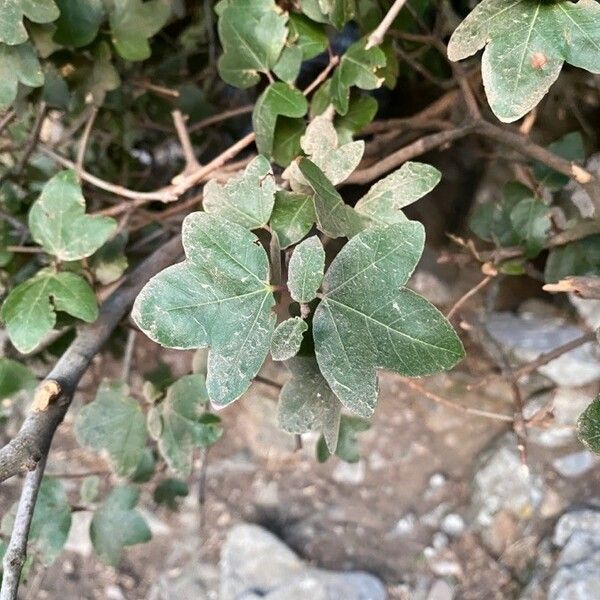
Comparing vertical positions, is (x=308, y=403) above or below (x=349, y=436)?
above

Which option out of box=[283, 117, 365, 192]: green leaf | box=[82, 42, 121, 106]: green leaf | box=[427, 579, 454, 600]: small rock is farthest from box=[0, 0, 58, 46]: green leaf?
box=[427, 579, 454, 600]: small rock

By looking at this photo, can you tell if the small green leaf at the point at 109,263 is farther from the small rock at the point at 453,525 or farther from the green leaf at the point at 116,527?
the small rock at the point at 453,525

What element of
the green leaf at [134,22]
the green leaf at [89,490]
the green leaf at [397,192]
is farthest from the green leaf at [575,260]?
the green leaf at [89,490]

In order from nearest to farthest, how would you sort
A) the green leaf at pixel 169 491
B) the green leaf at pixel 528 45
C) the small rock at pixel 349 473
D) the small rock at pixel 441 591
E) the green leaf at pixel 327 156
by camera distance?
1. the green leaf at pixel 528 45
2. the green leaf at pixel 327 156
3. the green leaf at pixel 169 491
4. the small rock at pixel 441 591
5. the small rock at pixel 349 473

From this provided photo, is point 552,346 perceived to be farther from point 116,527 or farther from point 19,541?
point 19,541

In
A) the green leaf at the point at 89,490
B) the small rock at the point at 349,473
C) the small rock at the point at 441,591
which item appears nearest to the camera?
the green leaf at the point at 89,490

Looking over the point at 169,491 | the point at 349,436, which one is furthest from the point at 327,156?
the point at 169,491

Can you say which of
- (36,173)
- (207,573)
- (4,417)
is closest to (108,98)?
(36,173)
